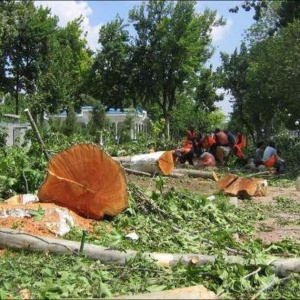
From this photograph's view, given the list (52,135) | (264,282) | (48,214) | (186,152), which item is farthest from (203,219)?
(52,135)

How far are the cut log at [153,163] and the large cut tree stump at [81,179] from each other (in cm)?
719

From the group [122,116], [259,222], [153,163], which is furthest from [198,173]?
[122,116]

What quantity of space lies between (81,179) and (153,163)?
7.32m

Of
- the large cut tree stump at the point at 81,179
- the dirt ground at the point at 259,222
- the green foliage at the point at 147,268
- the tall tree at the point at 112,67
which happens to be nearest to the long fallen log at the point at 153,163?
the dirt ground at the point at 259,222

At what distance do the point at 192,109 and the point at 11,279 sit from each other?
46.2 meters

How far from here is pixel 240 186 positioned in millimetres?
13406

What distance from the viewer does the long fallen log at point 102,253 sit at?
5984 millimetres

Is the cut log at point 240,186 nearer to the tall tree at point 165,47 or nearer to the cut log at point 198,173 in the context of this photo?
the cut log at point 198,173

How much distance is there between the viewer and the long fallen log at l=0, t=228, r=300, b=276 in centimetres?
598

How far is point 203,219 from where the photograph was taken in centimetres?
932

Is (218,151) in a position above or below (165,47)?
below

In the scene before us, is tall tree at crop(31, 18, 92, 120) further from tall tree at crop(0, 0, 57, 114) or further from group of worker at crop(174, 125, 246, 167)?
group of worker at crop(174, 125, 246, 167)

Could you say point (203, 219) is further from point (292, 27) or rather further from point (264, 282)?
point (292, 27)

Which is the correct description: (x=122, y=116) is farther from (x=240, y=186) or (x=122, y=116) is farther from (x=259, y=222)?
(x=259, y=222)
